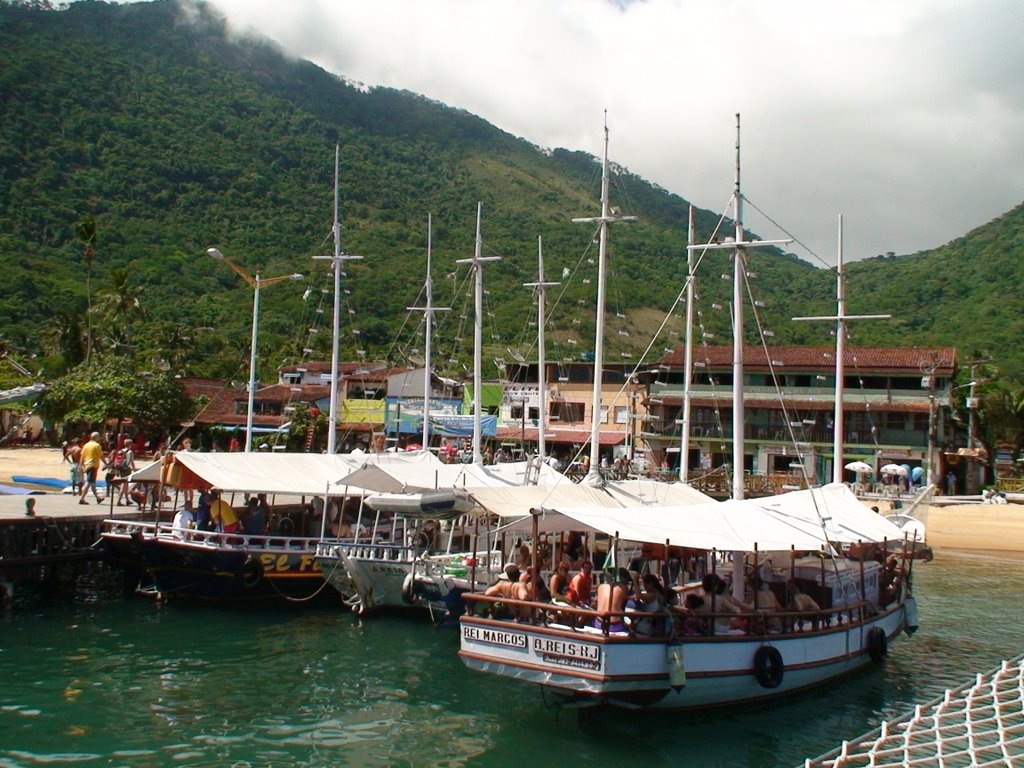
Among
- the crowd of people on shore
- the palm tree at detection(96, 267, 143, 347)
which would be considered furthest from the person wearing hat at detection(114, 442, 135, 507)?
the palm tree at detection(96, 267, 143, 347)

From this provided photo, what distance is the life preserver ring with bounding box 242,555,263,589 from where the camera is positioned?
979 inches

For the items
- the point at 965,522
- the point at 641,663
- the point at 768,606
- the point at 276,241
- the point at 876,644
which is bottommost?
the point at 876,644

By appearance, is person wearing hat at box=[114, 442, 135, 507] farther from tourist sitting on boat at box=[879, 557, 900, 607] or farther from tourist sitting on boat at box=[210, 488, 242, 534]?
tourist sitting on boat at box=[879, 557, 900, 607]

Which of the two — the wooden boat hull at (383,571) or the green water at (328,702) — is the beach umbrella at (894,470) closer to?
the green water at (328,702)

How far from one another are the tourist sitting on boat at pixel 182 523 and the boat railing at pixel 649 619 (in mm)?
10654

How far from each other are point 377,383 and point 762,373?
91.4 ft

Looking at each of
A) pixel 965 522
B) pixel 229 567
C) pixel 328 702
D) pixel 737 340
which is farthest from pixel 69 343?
pixel 737 340

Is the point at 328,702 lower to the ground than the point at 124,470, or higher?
lower

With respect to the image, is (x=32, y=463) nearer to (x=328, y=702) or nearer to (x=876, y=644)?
(x=328, y=702)

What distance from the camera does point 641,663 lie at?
1519 centimetres

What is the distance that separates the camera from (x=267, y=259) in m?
117

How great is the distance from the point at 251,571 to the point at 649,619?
12844mm

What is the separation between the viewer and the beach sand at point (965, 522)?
4341 cm

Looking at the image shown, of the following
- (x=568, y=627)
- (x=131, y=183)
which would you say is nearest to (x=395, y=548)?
(x=568, y=627)
